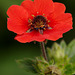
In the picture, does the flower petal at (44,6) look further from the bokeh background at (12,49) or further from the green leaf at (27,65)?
the bokeh background at (12,49)

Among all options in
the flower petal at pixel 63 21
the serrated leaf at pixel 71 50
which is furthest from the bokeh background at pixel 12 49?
the flower petal at pixel 63 21

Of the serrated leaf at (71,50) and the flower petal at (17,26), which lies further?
the serrated leaf at (71,50)

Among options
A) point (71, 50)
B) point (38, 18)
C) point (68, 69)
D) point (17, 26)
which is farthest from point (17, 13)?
point (71, 50)

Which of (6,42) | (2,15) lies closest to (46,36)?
(2,15)

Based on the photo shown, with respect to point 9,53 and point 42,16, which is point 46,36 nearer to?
point 42,16

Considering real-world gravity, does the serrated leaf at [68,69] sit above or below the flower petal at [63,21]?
below
